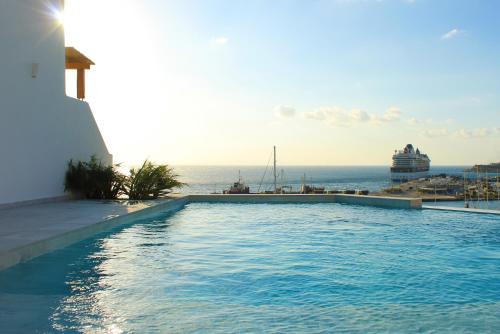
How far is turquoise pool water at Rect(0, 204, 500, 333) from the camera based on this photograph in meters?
3.59

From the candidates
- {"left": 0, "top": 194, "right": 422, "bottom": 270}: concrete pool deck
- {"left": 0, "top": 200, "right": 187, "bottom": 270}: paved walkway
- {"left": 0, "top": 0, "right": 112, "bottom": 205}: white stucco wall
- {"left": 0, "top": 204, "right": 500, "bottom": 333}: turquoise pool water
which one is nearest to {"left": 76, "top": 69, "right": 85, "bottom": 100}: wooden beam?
{"left": 0, "top": 0, "right": 112, "bottom": 205}: white stucco wall

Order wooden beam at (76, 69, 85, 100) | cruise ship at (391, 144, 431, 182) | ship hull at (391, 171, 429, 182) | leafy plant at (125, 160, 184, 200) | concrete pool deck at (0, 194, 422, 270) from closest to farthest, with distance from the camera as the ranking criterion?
concrete pool deck at (0, 194, 422, 270) → leafy plant at (125, 160, 184, 200) → wooden beam at (76, 69, 85, 100) → ship hull at (391, 171, 429, 182) → cruise ship at (391, 144, 431, 182)

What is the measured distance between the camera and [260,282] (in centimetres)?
480

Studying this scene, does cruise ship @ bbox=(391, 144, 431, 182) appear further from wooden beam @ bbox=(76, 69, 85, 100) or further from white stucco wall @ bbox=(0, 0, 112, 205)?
white stucco wall @ bbox=(0, 0, 112, 205)

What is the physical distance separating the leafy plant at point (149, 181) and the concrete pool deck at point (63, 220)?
1.94 ft

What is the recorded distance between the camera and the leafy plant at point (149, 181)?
12133 mm

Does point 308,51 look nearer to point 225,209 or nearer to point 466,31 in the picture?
point 466,31

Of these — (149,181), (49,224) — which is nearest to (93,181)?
(149,181)

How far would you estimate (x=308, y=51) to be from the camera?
15508mm

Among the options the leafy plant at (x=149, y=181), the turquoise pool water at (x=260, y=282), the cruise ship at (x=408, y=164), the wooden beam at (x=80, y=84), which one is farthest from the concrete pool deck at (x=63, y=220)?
the cruise ship at (x=408, y=164)

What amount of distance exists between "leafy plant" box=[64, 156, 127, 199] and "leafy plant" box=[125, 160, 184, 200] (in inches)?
10.2

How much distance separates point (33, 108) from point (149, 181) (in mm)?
3415

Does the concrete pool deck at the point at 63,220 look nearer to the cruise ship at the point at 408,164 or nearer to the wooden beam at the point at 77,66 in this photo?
the wooden beam at the point at 77,66

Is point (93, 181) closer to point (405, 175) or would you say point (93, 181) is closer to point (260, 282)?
point (260, 282)
